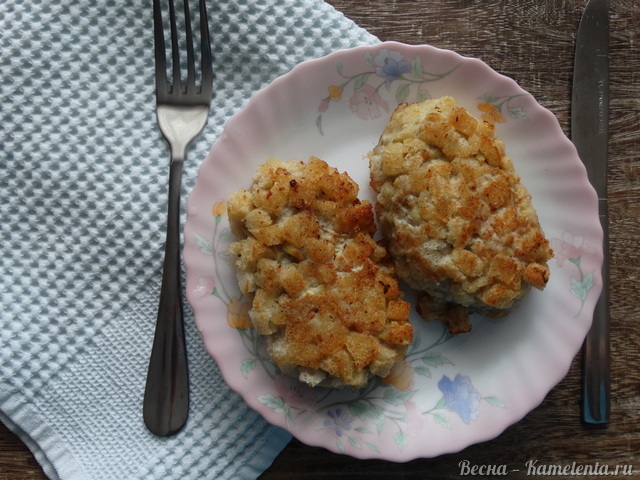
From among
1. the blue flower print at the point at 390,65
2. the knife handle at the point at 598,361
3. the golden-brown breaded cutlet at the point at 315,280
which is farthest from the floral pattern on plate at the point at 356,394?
the blue flower print at the point at 390,65

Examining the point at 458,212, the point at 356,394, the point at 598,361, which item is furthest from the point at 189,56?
the point at 598,361

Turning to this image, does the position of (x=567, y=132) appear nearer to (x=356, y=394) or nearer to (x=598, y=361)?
(x=598, y=361)

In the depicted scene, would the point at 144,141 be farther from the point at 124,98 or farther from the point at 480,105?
the point at 480,105

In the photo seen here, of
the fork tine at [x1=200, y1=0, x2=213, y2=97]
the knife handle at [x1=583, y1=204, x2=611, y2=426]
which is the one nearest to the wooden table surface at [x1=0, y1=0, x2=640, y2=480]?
the knife handle at [x1=583, y1=204, x2=611, y2=426]

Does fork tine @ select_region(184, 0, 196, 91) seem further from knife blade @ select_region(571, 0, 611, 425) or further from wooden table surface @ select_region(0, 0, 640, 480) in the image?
knife blade @ select_region(571, 0, 611, 425)

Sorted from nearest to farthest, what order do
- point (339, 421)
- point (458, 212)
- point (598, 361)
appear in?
point (458, 212) < point (339, 421) < point (598, 361)

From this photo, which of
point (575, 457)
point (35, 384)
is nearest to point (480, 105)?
point (575, 457)
